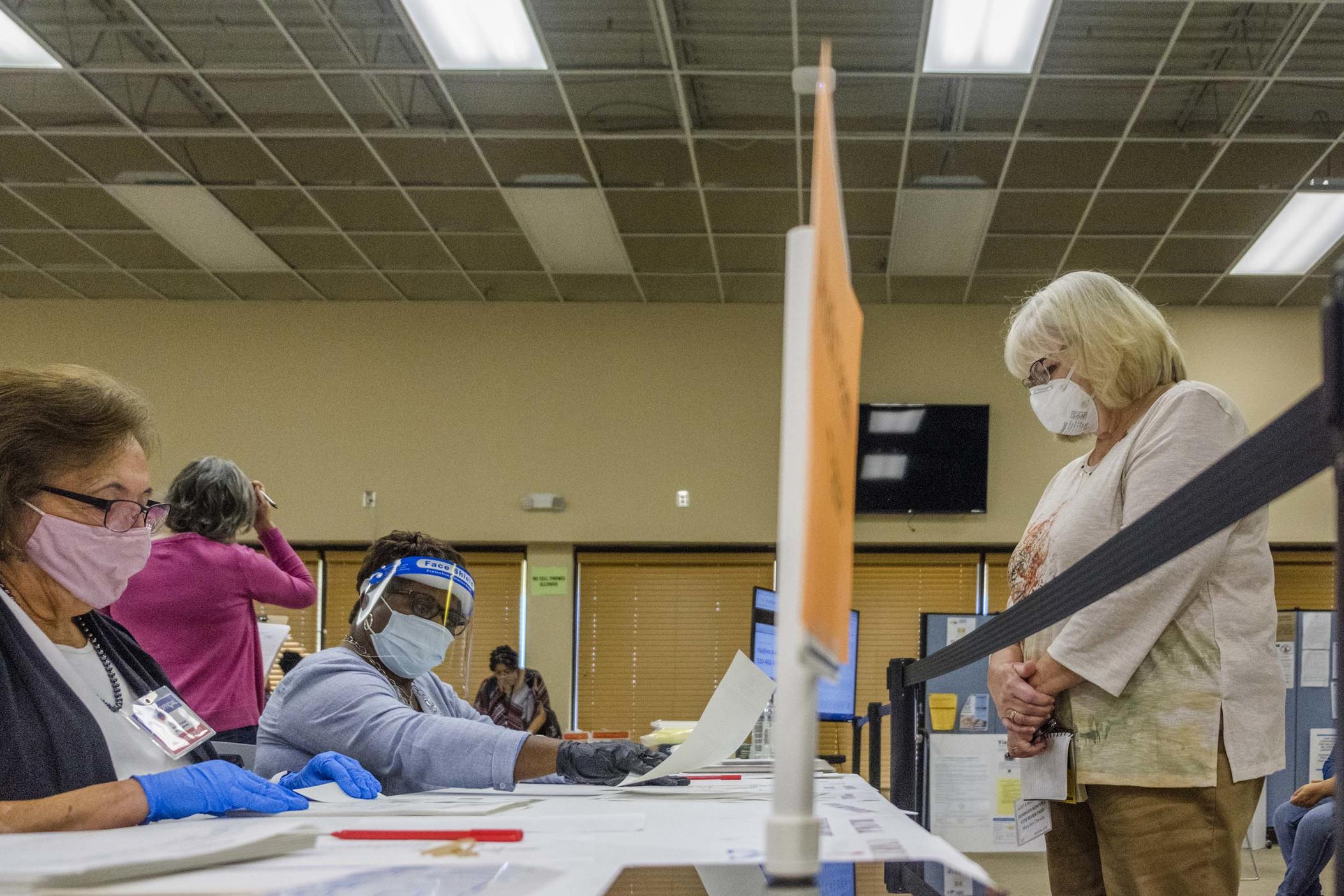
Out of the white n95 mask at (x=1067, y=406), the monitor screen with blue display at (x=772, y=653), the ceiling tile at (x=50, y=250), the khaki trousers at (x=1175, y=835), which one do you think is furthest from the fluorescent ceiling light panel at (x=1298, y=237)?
the ceiling tile at (x=50, y=250)

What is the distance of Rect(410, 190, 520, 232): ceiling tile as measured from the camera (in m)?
6.33

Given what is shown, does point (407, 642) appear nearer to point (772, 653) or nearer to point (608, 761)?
point (608, 761)

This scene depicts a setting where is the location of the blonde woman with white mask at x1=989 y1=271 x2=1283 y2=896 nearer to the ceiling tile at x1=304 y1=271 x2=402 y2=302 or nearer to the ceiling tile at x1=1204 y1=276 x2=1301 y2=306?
the ceiling tile at x1=1204 y1=276 x2=1301 y2=306

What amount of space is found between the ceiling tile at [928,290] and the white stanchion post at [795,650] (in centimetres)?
725

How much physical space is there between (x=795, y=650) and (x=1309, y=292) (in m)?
8.32

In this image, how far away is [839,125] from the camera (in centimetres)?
560

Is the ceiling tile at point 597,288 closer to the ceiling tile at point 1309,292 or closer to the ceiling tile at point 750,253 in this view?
the ceiling tile at point 750,253

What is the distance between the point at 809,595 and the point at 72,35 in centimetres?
541

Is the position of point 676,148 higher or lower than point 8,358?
higher

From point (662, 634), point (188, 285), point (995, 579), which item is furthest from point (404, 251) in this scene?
point (995, 579)

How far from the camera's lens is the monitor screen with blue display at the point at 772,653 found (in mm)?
4637

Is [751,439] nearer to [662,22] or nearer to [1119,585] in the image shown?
[662,22]

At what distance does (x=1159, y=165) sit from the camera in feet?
19.0

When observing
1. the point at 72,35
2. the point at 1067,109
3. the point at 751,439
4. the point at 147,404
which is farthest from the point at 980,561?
the point at 147,404
